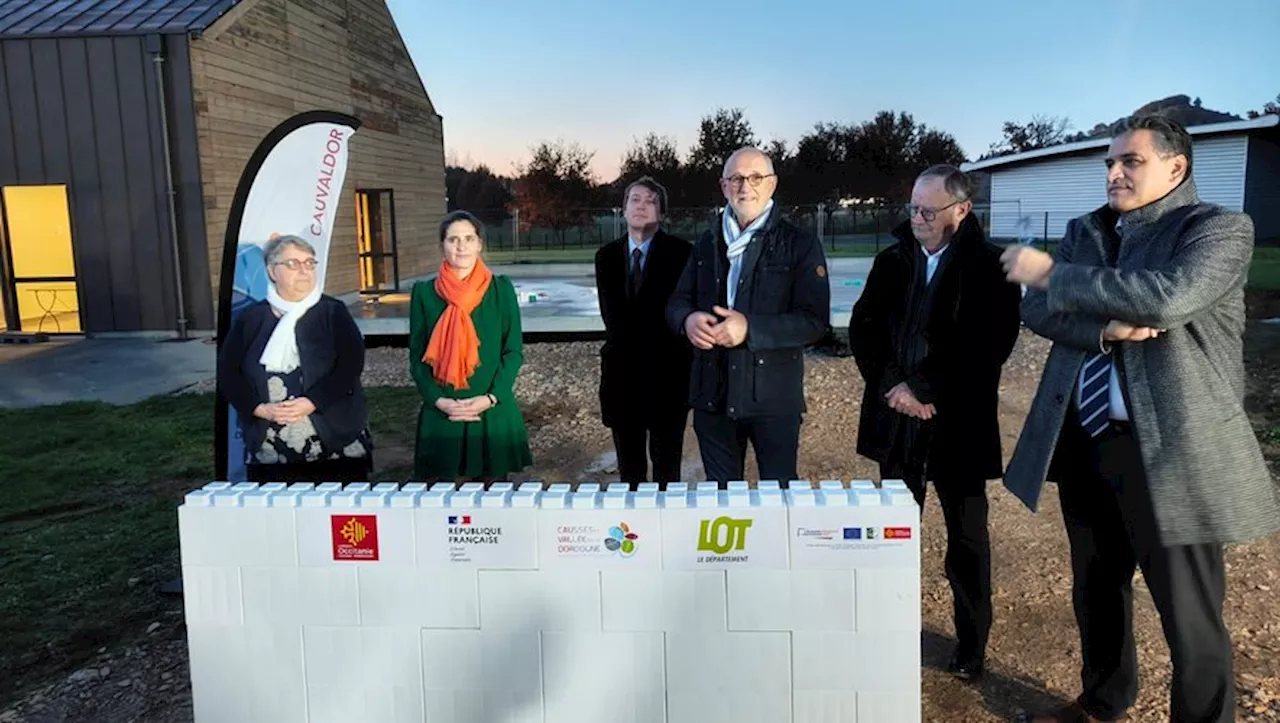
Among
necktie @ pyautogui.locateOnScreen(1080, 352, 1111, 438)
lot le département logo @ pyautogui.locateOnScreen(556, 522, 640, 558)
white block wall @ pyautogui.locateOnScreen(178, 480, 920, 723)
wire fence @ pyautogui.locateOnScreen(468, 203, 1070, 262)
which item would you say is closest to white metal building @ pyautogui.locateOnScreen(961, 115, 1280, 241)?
wire fence @ pyautogui.locateOnScreen(468, 203, 1070, 262)

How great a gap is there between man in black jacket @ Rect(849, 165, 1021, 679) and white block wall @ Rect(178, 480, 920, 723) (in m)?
0.82

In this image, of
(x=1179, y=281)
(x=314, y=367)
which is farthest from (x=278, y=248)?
(x=1179, y=281)

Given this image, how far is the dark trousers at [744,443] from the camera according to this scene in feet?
11.0

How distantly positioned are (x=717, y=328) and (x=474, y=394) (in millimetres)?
1038

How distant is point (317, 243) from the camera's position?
162 inches

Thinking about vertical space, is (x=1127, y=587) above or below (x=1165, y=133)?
below

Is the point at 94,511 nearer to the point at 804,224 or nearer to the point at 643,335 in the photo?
the point at 643,335

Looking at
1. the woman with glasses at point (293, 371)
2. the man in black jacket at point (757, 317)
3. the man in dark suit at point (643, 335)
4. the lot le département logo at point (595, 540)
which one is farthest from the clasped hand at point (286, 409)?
the lot le département logo at point (595, 540)

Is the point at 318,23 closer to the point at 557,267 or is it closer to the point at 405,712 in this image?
the point at 557,267

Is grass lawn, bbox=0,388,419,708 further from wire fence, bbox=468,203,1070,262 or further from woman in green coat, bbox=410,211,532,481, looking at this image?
wire fence, bbox=468,203,1070,262

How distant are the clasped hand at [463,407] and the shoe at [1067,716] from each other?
7.10ft

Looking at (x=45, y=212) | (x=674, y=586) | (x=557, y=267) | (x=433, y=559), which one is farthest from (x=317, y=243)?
(x=557, y=267)

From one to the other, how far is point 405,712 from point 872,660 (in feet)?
3.87

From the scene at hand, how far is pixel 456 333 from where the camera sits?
139 inches
